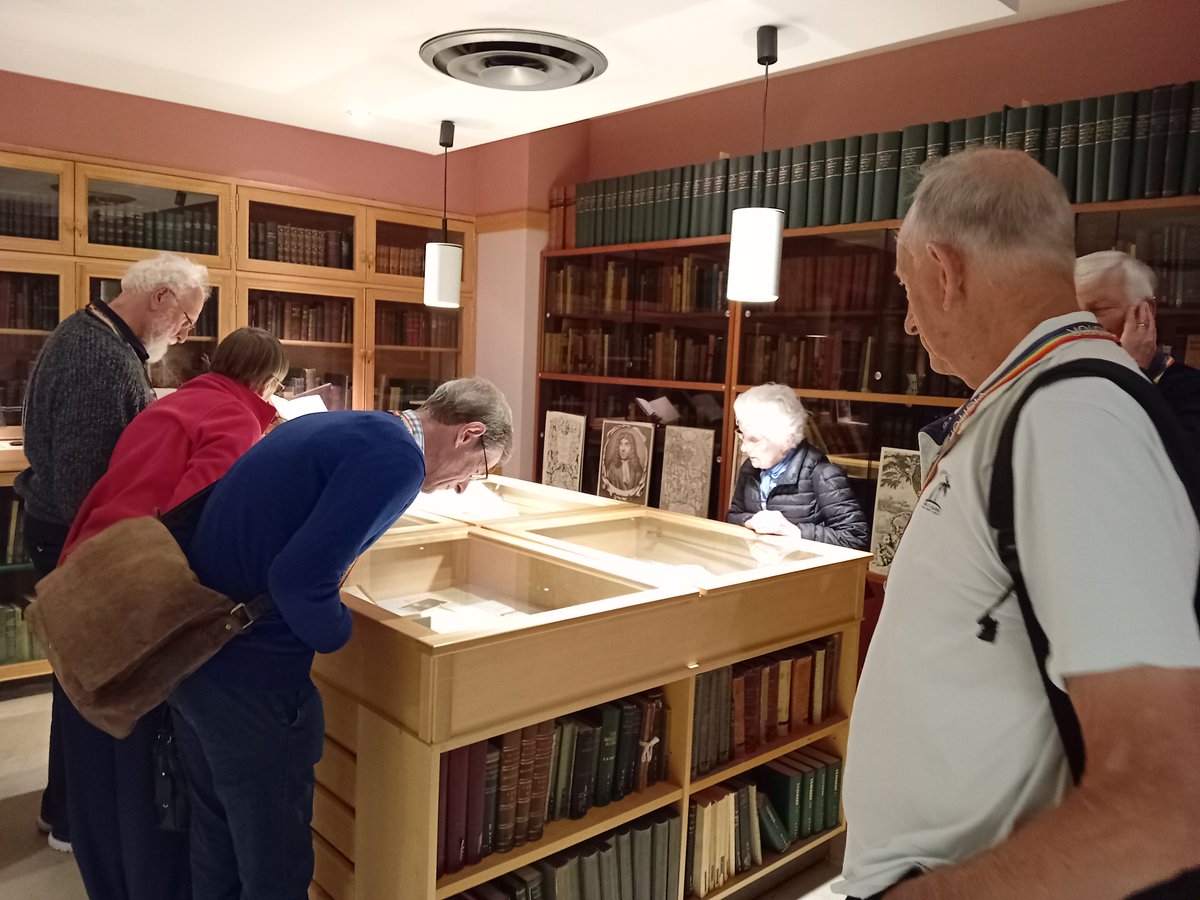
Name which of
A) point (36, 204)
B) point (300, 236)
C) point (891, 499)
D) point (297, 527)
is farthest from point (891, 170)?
point (36, 204)

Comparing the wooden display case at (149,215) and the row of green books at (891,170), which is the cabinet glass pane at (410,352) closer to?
the wooden display case at (149,215)

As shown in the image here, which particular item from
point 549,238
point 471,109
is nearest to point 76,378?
point 471,109

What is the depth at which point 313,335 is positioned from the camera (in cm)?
493

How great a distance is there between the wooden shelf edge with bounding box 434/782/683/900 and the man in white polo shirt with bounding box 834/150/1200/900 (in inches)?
37.6

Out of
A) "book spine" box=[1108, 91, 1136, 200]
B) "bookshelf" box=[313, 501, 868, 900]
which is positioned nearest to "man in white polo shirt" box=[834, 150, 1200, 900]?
"bookshelf" box=[313, 501, 868, 900]

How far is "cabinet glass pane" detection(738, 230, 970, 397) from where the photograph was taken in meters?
3.60

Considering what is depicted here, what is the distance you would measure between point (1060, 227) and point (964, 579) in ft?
1.42

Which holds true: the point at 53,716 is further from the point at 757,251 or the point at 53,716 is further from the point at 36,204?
the point at 757,251

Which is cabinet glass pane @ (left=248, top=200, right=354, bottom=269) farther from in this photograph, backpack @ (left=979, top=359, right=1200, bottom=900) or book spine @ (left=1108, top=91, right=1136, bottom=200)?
backpack @ (left=979, top=359, right=1200, bottom=900)

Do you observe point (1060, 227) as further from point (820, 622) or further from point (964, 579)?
point (820, 622)

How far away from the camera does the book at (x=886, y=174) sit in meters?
3.56

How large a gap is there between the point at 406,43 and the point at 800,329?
208 centimetres

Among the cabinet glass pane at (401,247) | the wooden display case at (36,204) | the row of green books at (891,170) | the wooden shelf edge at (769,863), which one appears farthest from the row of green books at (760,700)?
the wooden display case at (36,204)

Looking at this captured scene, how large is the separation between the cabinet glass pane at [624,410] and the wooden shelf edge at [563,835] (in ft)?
7.21
